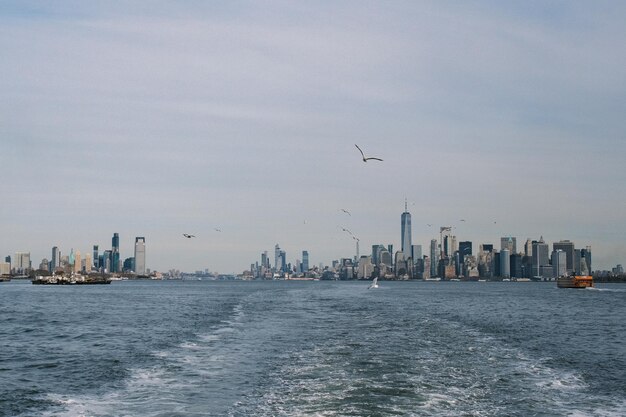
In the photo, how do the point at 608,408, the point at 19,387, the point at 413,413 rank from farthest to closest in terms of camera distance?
the point at 19,387 → the point at 608,408 → the point at 413,413

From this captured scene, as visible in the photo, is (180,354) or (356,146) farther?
(356,146)

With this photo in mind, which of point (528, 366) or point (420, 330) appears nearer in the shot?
point (528, 366)

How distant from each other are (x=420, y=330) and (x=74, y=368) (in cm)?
3009

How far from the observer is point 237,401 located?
27.4 m

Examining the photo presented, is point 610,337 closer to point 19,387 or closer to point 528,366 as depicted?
point 528,366

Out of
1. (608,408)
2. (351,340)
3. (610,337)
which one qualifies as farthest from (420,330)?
(608,408)

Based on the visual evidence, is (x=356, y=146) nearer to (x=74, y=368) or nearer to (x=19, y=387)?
(x=74, y=368)

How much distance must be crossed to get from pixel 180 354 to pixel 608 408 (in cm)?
2512

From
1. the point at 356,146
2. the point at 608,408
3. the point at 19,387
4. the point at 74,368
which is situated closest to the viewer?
the point at 608,408

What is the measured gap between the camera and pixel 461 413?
84.2ft

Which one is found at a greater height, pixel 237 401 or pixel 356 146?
pixel 356 146

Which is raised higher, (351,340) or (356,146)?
(356,146)

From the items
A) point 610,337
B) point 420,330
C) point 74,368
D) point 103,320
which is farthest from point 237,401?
point 103,320

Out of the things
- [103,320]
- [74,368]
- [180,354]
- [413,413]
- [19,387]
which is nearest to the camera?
[413,413]
